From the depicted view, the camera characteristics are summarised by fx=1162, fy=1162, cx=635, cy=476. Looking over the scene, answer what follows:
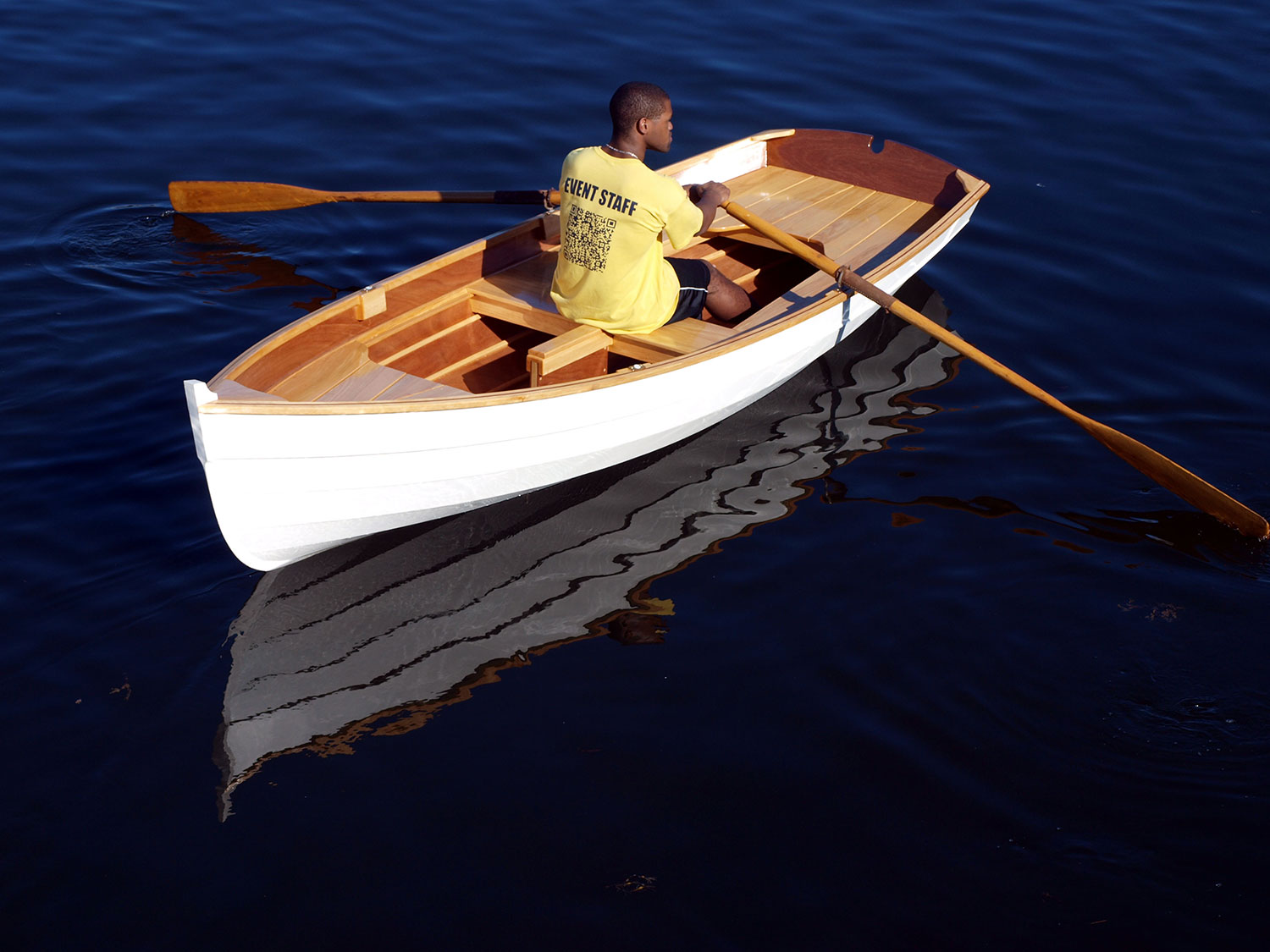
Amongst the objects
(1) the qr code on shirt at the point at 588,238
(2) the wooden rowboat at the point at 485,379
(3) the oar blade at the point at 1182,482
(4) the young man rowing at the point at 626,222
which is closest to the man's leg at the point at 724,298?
(2) the wooden rowboat at the point at 485,379

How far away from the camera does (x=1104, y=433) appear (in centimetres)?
706

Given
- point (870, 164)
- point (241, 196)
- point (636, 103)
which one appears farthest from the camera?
point (870, 164)

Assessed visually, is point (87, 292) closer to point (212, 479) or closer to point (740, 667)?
point (212, 479)

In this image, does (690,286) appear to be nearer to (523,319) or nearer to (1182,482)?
(523,319)

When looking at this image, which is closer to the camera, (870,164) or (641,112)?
(641,112)

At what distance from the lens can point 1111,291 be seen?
9.27 meters

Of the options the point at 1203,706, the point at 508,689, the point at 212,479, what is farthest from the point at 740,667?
the point at 212,479

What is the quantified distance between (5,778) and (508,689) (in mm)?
2188

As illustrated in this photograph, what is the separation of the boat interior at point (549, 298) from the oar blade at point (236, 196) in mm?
2313

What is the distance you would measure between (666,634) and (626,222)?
2274 mm

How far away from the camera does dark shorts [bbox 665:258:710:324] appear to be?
7340mm

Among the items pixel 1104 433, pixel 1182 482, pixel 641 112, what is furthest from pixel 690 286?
pixel 1182 482

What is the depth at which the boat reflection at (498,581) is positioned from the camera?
5.52 metres

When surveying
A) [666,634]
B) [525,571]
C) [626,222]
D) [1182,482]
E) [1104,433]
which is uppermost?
[626,222]
